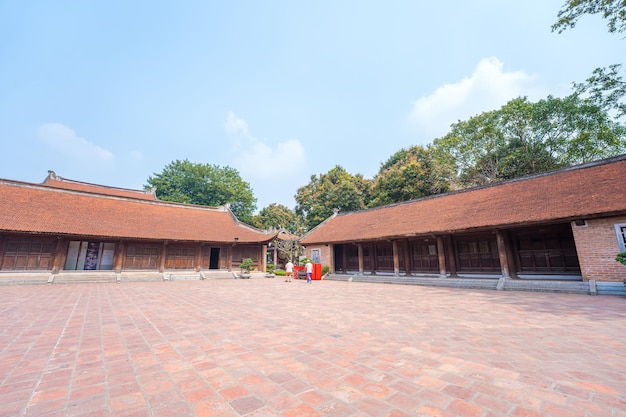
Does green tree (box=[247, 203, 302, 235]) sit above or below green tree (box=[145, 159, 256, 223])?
below

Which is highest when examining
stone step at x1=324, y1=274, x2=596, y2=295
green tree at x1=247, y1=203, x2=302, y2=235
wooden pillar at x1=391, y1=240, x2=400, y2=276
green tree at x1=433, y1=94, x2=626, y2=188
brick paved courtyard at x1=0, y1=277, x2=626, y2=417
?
green tree at x1=433, y1=94, x2=626, y2=188

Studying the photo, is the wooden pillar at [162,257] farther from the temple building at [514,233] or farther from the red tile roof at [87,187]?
the temple building at [514,233]

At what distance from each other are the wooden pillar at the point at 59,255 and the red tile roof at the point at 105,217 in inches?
47.9

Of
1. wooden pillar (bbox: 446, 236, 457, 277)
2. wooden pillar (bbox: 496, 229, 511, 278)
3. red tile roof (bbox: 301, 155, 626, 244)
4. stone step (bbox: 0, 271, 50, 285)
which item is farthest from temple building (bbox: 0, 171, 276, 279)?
wooden pillar (bbox: 496, 229, 511, 278)

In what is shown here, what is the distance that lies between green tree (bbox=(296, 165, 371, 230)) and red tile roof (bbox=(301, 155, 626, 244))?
1045 centimetres

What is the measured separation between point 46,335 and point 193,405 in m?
4.08

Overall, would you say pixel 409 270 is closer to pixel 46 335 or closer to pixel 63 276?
pixel 46 335

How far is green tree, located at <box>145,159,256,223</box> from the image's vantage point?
33.5 m

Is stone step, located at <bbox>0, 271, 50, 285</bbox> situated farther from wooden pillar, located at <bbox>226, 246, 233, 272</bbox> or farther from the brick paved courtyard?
the brick paved courtyard

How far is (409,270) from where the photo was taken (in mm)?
15992

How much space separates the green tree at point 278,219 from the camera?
1388 inches

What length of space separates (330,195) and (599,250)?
73.1ft

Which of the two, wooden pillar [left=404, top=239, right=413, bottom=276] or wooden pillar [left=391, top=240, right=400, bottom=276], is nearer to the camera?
wooden pillar [left=391, top=240, right=400, bottom=276]

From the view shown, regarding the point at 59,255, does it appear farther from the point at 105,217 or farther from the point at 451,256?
the point at 451,256
